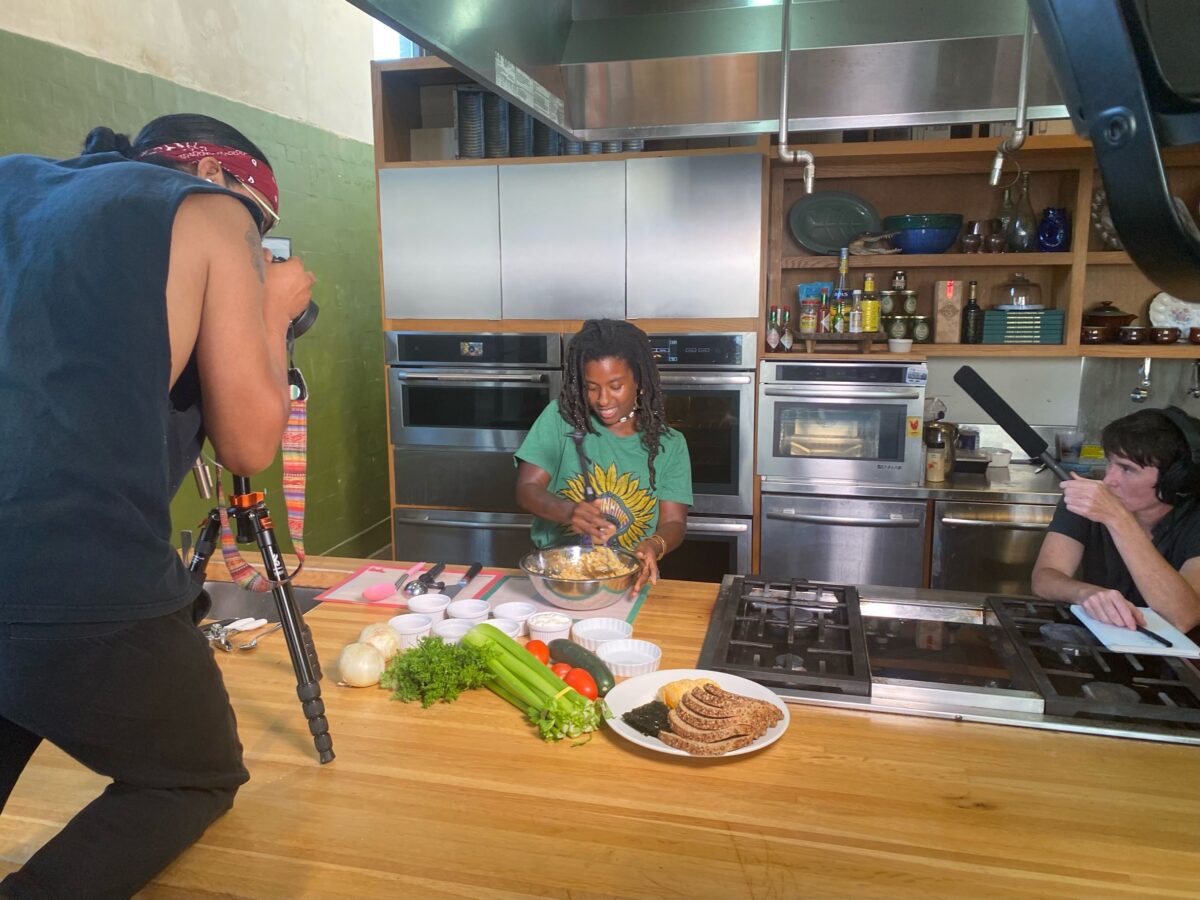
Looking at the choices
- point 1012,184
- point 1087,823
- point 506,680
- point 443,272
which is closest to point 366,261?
point 443,272

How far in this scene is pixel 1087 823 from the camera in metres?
1.04

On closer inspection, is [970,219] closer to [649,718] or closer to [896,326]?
[896,326]

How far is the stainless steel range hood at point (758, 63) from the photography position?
4.82ft

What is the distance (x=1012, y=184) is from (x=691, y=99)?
7.64 feet

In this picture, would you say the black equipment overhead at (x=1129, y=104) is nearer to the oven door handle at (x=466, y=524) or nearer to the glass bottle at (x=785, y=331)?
the glass bottle at (x=785, y=331)

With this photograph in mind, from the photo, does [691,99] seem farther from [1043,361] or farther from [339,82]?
[339,82]

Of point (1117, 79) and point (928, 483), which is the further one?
point (928, 483)

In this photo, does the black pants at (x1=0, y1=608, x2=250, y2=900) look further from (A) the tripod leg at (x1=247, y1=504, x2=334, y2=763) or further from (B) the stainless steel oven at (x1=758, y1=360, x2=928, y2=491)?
(B) the stainless steel oven at (x1=758, y1=360, x2=928, y2=491)

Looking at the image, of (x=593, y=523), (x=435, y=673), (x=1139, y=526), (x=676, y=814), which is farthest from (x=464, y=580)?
(x=1139, y=526)

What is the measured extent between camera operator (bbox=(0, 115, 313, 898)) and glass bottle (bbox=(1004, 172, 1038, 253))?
3203 millimetres

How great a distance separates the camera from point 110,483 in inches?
34.1

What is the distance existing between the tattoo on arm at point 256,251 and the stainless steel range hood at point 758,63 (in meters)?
0.49

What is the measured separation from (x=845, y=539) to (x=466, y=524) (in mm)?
1565

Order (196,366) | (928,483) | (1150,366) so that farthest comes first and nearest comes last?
1. (1150,366)
2. (928,483)
3. (196,366)
